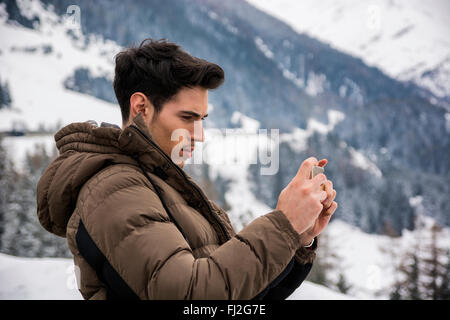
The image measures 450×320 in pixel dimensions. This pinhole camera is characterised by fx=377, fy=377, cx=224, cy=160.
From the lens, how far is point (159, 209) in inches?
38.9

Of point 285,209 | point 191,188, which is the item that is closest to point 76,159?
point 191,188

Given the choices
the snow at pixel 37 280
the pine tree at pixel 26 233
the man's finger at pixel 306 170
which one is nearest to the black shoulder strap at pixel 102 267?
the man's finger at pixel 306 170

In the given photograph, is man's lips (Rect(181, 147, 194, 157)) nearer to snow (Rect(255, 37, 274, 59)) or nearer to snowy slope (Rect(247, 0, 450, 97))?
snowy slope (Rect(247, 0, 450, 97))

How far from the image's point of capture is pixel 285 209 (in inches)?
40.8

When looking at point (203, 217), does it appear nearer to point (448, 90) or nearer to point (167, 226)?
point (167, 226)

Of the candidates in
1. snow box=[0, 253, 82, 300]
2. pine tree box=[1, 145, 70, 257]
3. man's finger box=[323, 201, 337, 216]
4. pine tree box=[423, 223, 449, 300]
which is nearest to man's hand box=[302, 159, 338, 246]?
man's finger box=[323, 201, 337, 216]

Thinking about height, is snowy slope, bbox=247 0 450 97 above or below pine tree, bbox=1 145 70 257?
above

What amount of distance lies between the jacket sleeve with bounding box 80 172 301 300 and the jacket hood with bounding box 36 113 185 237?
0.35 ft

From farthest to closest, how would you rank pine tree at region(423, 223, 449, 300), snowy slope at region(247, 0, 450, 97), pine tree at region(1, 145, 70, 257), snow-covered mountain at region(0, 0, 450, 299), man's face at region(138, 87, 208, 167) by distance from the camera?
1. snowy slope at region(247, 0, 450, 97)
2. snow-covered mountain at region(0, 0, 450, 299)
3. pine tree at region(1, 145, 70, 257)
4. pine tree at region(423, 223, 449, 300)
5. man's face at region(138, 87, 208, 167)

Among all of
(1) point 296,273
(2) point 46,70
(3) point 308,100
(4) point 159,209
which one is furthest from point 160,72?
(3) point 308,100

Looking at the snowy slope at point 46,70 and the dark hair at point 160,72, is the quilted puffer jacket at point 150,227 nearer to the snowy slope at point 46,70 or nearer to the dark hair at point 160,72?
the dark hair at point 160,72

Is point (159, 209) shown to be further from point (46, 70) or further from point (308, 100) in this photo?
point (308, 100)

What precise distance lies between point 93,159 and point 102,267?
11.9 inches

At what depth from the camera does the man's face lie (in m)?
1.25
